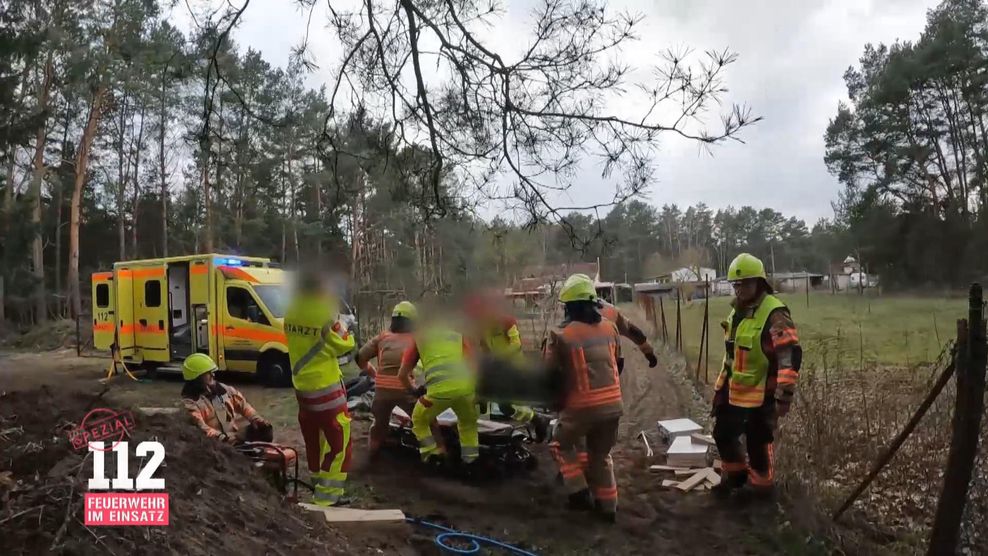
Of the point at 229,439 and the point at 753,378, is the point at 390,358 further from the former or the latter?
the point at 753,378

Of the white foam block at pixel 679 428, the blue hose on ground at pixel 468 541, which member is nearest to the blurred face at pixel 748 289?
the white foam block at pixel 679 428

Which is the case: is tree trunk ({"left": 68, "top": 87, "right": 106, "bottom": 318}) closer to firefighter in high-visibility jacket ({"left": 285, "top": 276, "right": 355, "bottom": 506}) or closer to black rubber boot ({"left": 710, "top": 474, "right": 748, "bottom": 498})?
firefighter in high-visibility jacket ({"left": 285, "top": 276, "right": 355, "bottom": 506})

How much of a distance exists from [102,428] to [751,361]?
14.3 feet

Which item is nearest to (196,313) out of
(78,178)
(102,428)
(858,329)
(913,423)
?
(102,428)

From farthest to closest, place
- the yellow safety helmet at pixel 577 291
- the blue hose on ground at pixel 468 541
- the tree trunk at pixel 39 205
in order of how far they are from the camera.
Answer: the tree trunk at pixel 39 205 < the yellow safety helmet at pixel 577 291 < the blue hose on ground at pixel 468 541

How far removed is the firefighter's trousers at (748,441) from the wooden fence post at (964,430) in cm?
152

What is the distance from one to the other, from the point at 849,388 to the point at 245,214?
1245 cm

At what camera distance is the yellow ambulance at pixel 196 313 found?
12.2 metres

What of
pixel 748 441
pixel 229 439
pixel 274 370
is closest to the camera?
pixel 229 439

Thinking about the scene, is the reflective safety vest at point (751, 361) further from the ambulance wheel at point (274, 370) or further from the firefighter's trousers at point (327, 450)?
the ambulance wheel at point (274, 370)

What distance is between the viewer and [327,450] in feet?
17.1

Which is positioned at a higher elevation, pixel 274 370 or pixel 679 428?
pixel 274 370

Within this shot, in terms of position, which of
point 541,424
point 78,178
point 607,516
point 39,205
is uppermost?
point 78,178

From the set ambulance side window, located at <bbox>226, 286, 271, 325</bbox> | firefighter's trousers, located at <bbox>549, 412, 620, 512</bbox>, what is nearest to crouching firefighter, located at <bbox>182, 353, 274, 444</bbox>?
firefighter's trousers, located at <bbox>549, 412, 620, 512</bbox>
